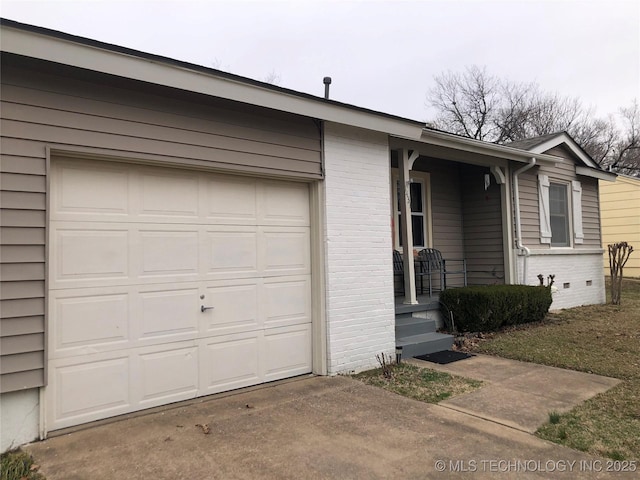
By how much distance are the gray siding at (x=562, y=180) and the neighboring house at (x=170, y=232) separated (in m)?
3.72

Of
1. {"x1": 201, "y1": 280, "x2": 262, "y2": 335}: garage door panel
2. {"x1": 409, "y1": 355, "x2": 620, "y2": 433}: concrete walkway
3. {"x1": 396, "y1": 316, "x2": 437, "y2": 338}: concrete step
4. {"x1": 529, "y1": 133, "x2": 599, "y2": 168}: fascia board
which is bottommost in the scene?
{"x1": 409, "y1": 355, "x2": 620, "y2": 433}: concrete walkway

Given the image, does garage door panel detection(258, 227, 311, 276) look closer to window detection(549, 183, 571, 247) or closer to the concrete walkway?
the concrete walkway

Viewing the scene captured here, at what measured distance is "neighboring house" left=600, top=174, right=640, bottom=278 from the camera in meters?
14.9

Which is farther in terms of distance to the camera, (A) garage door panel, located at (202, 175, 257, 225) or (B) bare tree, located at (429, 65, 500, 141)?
(B) bare tree, located at (429, 65, 500, 141)

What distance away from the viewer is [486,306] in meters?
6.81

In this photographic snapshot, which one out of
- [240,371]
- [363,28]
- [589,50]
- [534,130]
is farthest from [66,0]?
[534,130]

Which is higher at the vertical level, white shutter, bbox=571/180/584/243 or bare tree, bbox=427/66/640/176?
bare tree, bbox=427/66/640/176

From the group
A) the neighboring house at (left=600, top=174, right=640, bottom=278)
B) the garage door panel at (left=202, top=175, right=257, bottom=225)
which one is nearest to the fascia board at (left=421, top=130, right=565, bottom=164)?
the garage door panel at (left=202, top=175, right=257, bottom=225)

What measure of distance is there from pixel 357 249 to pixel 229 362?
1.96 meters

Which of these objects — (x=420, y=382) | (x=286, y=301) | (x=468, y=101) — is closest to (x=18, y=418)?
(x=286, y=301)

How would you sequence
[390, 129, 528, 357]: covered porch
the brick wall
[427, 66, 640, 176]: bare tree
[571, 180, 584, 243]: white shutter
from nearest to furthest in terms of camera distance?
the brick wall < [390, 129, 528, 357]: covered porch < [571, 180, 584, 243]: white shutter < [427, 66, 640, 176]: bare tree

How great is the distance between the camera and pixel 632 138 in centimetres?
2589

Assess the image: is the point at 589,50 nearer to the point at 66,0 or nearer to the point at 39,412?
the point at 66,0

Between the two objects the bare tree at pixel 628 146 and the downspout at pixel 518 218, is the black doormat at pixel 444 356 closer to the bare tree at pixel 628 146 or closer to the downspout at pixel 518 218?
the downspout at pixel 518 218
